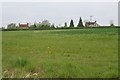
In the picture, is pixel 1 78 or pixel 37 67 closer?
pixel 1 78

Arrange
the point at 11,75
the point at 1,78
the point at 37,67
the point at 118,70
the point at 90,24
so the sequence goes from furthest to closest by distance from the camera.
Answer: the point at 90,24 → the point at 37,67 → the point at 118,70 → the point at 11,75 → the point at 1,78

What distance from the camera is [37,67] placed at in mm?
8641

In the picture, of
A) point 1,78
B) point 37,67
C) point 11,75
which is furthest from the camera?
point 37,67

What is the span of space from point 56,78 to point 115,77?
4.78 feet

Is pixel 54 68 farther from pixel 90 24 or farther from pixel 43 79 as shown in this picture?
pixel 90 24

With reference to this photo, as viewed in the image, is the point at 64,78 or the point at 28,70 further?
the point at 28,70

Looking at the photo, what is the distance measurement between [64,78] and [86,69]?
1417mm

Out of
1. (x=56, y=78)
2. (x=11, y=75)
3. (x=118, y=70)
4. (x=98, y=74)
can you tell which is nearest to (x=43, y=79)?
(x=56, y=78)

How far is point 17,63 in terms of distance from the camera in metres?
8.79

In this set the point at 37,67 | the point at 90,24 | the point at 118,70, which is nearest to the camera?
the point at 118,70

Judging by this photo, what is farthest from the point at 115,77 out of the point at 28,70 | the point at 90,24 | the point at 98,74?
the point at 90,24

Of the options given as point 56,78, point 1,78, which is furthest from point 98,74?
point 1,78

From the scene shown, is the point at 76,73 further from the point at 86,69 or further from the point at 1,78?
the point at 1,78

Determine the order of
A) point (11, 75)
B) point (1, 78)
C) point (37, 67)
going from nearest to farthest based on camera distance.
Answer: point (1, 78) → point (11, 75) → point (37, 67)
